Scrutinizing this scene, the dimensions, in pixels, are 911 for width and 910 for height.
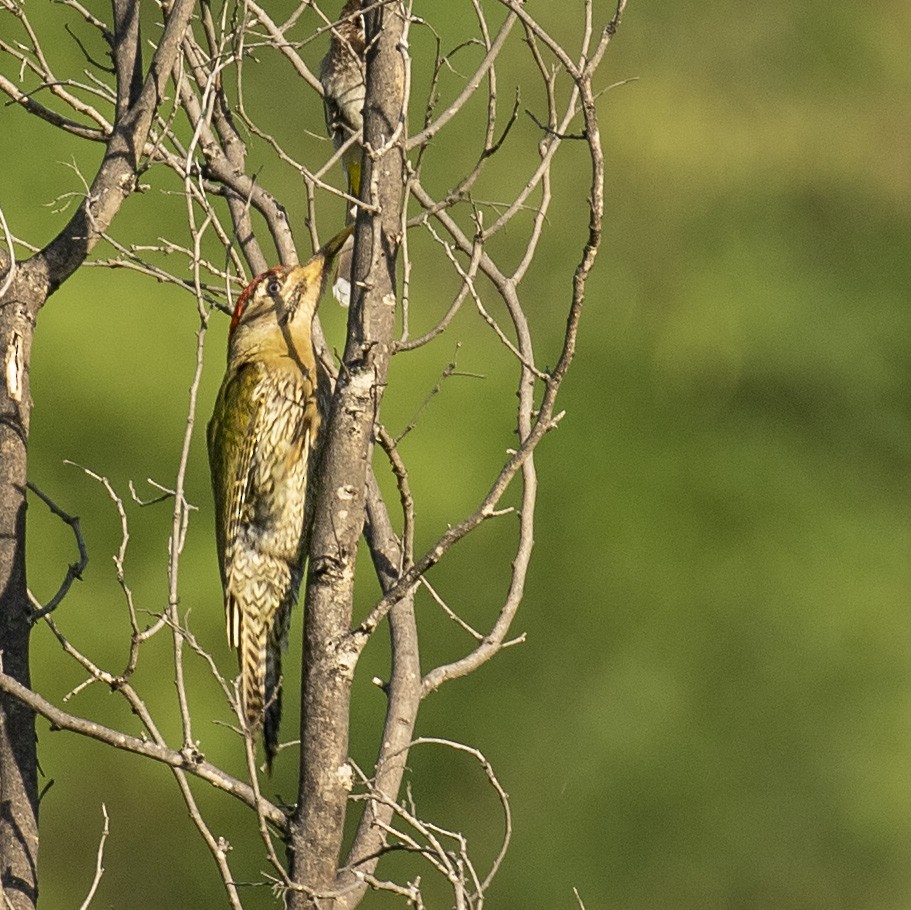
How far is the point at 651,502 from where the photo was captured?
14.5 metres

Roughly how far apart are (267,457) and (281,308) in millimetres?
387

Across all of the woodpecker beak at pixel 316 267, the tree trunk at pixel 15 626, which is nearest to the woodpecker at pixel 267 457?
the woodpecker beak at pixel 316 267

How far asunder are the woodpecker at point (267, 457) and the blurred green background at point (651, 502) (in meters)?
4.81

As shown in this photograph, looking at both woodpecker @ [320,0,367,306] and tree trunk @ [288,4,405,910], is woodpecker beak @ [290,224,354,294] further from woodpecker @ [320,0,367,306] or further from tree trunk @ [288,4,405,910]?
woodpecker @ [320,0,367,306]

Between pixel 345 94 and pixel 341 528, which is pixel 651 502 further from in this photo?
pixel 341 528

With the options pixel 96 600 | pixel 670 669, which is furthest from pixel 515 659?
pixel 96 600

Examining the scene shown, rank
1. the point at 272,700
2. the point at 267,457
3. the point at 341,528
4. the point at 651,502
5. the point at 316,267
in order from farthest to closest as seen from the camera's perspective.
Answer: the point at 651,502 < the point at 267,457 < the point at 316,267 < the point at 272,700 < the point at 341,528

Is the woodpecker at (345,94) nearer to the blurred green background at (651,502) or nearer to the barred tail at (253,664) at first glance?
the barred tail at (253,664)

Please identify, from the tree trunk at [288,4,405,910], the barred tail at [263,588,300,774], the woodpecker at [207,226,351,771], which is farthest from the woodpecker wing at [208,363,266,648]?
the tree trunk at [288,4,405,910]

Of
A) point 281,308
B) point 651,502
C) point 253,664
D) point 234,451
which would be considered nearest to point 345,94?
point 281,308

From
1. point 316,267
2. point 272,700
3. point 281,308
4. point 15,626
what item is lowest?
point 272,700

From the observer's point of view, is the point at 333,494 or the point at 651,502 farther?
the point at 651,502

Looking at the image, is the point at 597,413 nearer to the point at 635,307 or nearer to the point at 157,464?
the point at 635,307

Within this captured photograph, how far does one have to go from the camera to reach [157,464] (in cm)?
1171
